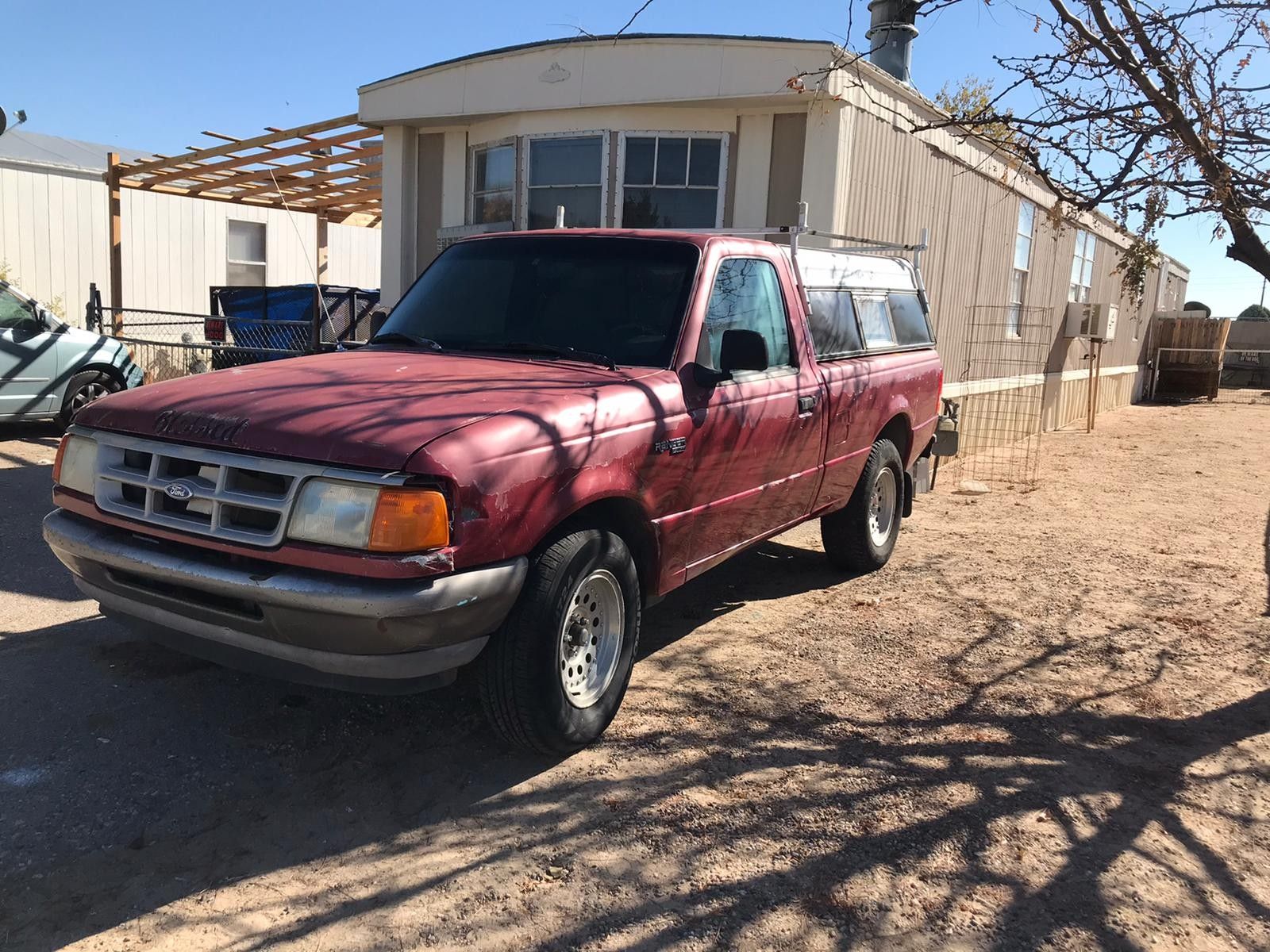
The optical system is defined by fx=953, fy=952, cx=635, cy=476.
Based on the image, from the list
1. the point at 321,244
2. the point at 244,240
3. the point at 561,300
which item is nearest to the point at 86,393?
the point at 561,300

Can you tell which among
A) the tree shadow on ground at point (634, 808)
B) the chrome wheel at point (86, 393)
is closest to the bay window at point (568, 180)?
the chrome wheel at point (86, 393)

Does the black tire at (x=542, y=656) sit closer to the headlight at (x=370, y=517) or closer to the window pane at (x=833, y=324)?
the headlight at (x=370, y=517)

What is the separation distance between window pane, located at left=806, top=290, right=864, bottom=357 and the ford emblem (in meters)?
3.31

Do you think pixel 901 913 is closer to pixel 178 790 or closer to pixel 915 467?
pixel 178 790

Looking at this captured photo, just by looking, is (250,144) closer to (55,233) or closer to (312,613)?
(55,233)

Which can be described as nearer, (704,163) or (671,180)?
(704,163)

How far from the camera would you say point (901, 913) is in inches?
111

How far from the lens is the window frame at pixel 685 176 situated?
30.5ft

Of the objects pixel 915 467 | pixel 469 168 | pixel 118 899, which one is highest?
pixel 469 168

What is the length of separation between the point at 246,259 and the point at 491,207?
11075mm

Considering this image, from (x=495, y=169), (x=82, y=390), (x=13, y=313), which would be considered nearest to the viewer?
(x=13, y=313)

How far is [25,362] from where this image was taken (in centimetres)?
953

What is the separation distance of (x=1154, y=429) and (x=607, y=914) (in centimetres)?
1692

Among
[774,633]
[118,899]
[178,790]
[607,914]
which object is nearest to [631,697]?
[774,633]
